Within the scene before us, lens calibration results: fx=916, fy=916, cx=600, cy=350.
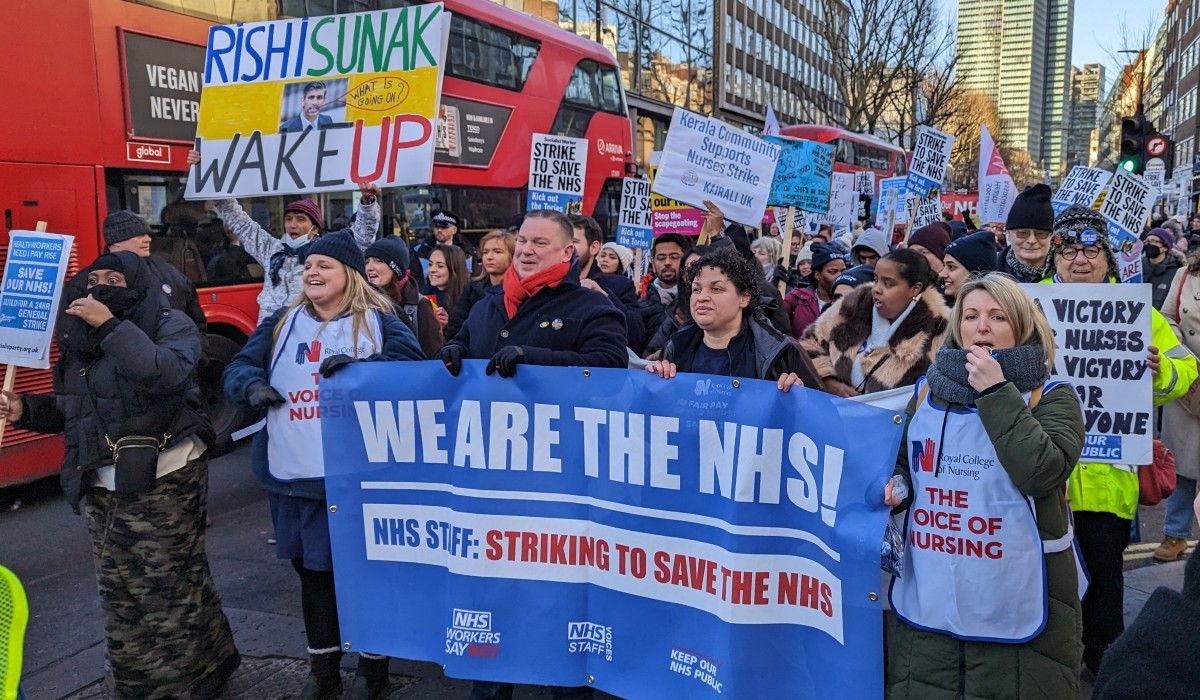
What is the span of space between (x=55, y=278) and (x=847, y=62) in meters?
38.2

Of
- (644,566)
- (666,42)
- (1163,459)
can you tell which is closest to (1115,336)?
(1163,459)

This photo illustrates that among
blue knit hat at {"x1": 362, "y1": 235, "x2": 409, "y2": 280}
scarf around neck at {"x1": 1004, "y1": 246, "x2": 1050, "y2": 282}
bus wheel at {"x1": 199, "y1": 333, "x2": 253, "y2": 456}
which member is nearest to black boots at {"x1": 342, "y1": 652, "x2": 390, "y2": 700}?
blue knit hat at {"x1": 362, "y1": 235, "x2": 409, "y2": 280}

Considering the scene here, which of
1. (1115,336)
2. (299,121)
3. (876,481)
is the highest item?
(299,121)

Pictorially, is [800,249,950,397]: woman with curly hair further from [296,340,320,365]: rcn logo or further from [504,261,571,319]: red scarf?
[296,340,320,365]: rcn logo

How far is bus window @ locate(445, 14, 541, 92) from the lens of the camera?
10.4 metres

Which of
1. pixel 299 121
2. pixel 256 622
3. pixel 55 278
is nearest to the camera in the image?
pixel 55 278

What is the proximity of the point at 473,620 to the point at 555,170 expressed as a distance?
572 centimetres

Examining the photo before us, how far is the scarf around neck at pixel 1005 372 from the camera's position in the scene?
2.63 meters

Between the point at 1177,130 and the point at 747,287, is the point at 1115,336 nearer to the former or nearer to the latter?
the point at 747,287

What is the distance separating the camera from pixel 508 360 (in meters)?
3.33

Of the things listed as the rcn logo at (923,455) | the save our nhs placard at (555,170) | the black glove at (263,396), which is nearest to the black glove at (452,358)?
the black glove at (263,396)

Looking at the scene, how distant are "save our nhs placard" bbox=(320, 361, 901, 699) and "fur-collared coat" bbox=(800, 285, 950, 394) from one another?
835mm

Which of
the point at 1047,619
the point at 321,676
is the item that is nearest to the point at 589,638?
the point at 321,676

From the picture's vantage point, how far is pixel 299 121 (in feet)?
17.4
